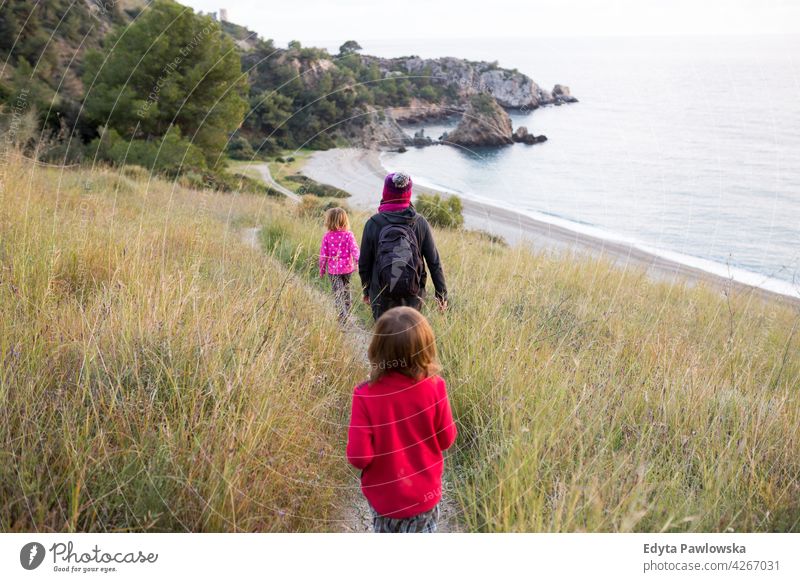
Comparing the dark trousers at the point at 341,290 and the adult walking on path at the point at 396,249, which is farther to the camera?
the dark trousers at the point at 341,290

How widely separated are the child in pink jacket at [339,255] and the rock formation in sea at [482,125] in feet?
4.08

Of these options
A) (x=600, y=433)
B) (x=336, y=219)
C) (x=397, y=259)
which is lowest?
(x=600, y=433)

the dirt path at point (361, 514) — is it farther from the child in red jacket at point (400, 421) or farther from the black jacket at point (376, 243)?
the black jacket at point (376, 243)

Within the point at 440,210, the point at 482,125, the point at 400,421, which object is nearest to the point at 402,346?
the point at 400,421

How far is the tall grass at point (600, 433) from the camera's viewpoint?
2496 mm

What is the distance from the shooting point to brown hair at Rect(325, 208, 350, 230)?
177 inches

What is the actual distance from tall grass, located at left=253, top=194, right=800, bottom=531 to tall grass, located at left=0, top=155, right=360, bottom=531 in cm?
79

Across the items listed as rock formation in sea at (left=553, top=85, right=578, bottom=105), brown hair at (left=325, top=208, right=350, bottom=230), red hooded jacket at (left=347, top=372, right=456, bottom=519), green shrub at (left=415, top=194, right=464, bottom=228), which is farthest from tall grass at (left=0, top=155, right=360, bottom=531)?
rock formation in sea at (left=553, top=85, right=578, bottom=105)

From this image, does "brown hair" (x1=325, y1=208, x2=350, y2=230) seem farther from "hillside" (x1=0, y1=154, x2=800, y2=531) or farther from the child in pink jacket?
"hillside" (x1=0, y1=154, x2=800, y2=531)

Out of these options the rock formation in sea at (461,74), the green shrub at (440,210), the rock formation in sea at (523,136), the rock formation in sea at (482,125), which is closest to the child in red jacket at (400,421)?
the rock formation in sea at (482,125)

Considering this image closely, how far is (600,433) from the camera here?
120 inches

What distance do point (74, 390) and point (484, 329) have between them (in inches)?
95.7

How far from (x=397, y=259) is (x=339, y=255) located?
1.19 metres

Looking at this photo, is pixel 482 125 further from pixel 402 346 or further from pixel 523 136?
pixel 402 346
